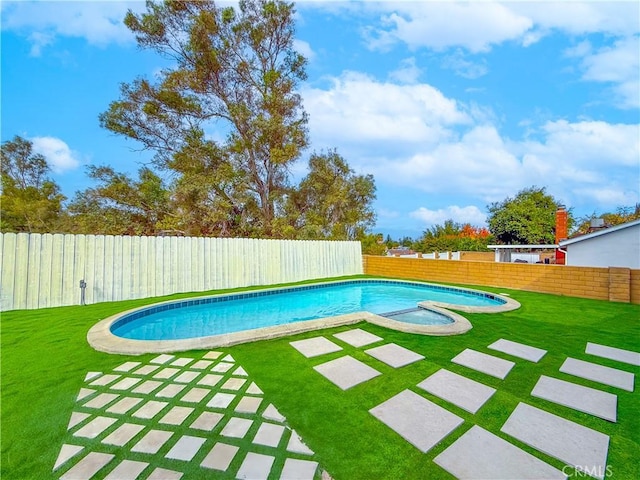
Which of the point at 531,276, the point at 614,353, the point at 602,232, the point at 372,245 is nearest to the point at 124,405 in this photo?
the point at 614,353

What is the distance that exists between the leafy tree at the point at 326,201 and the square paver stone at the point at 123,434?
13.7 metres

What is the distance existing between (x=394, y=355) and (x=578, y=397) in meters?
1.66

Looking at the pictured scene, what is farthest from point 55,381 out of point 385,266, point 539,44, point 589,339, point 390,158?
point 390,158

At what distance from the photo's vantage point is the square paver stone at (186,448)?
6.00 feet

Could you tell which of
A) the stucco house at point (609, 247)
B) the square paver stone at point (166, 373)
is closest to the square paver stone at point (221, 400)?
the square paver stone at point (166, 373)

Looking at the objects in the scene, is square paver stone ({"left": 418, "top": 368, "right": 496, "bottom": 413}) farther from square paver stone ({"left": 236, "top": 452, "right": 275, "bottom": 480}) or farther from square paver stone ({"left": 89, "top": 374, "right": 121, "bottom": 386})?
square paver stone ({"left": 89, "top": 374, "right": 121, "bottom": 386})

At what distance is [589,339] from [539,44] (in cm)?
947

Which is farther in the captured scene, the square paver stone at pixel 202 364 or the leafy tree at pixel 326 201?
the leafy tree at pixel 326 201

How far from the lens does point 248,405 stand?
2.39 meters

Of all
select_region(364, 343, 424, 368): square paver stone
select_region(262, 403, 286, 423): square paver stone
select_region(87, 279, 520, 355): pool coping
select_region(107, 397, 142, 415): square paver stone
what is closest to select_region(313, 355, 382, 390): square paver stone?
select_region(364, 343, 424, 368): square paver stone

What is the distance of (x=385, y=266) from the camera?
39.1 feet

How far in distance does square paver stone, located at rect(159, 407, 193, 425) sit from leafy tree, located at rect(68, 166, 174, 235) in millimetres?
13281

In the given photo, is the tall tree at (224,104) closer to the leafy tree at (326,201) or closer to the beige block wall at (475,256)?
the leafy tree at (326,201)

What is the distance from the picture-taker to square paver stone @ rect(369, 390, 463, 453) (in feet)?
6.59
